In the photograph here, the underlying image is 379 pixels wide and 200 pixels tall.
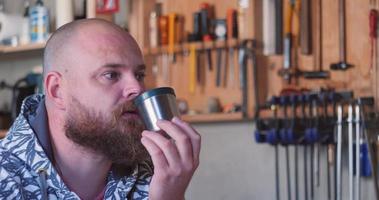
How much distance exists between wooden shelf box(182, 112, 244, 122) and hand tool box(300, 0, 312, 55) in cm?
37

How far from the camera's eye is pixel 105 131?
51.4 inches

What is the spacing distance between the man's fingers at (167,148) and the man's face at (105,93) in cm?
10

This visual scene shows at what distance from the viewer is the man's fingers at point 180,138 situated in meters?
1.16

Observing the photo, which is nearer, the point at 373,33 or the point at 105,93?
the point at 105,93

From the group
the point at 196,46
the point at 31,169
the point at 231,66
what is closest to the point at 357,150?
the point at 231,66

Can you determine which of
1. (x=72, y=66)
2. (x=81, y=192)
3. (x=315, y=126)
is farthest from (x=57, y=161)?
(x=315, y=126)

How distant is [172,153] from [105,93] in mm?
217

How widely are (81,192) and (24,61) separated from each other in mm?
2137

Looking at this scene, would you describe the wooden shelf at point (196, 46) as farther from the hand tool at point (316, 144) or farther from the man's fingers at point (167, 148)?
the man's fingers at point (167, 148)

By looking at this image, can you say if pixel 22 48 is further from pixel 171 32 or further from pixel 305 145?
pixel 305 145

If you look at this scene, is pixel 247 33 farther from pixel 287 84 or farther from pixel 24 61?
pixel 24 61

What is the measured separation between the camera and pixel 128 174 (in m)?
1.44

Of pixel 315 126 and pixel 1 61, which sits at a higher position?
pixel 1 61

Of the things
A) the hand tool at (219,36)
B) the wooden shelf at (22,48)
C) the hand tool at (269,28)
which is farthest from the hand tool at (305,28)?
the wooden shelf at (22,48)
